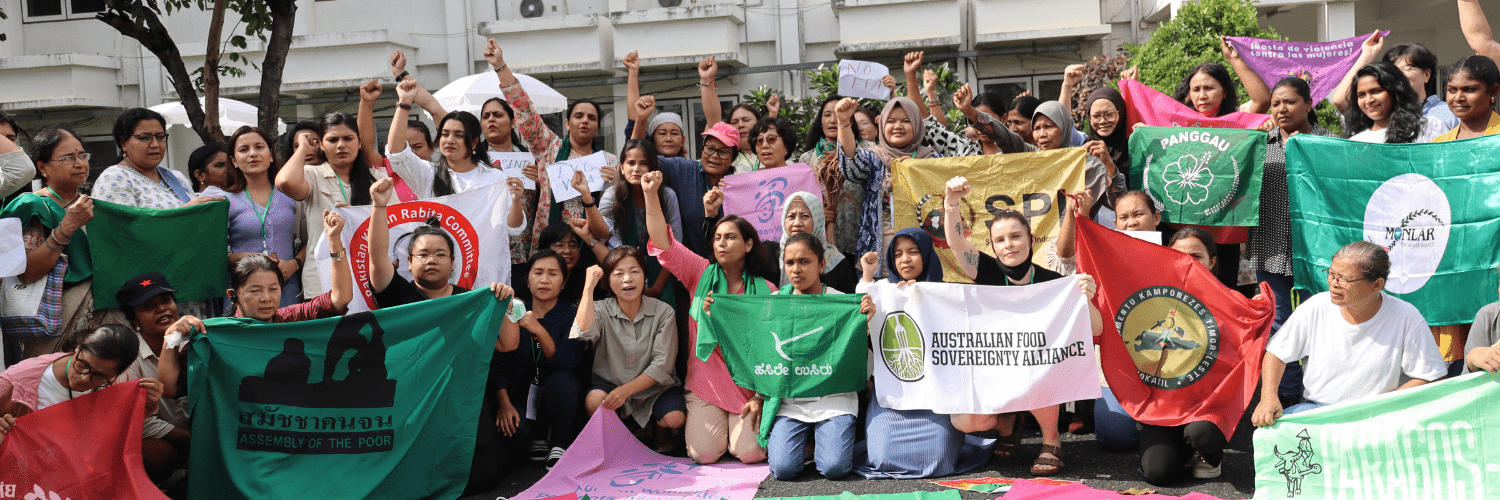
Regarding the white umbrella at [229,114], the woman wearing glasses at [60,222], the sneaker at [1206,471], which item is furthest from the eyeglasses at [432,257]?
the white umbrella at [229,114]

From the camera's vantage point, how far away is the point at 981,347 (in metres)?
5.63

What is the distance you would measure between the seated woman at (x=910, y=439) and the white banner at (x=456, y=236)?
7.24ft

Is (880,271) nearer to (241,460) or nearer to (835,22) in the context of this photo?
(241,460)

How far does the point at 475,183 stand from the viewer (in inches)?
266

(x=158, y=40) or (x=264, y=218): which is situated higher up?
(x=158, y=40)

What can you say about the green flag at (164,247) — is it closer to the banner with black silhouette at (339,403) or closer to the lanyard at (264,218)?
the lanyard at (264,218)

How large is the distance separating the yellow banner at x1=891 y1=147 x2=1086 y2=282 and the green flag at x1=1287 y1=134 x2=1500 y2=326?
1.24m

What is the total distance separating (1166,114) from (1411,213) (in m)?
1.55

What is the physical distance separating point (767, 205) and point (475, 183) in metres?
1.83

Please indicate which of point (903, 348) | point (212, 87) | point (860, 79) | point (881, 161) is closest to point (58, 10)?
point (212, 87)

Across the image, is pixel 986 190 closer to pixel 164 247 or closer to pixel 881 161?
pixel 881 161

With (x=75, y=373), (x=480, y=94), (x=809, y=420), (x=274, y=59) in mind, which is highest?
(x=274, y=59)

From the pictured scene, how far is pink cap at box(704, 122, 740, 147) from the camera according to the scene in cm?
723

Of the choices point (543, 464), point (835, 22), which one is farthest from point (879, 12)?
point (543, 464)
